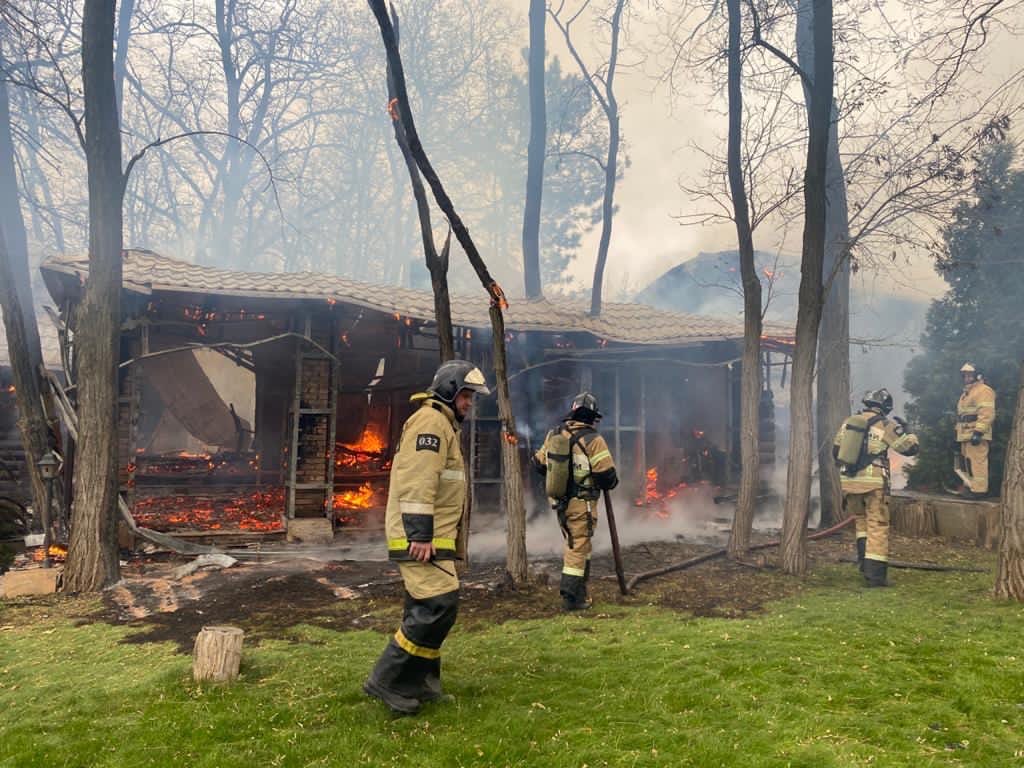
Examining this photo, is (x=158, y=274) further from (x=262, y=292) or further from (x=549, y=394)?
(x=549, y=394)

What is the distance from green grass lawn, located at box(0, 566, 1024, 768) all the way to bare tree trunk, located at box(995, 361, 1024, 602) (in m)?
0.26

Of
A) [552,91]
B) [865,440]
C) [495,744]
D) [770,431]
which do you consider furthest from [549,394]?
[552,91]

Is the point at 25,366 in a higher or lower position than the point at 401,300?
lower

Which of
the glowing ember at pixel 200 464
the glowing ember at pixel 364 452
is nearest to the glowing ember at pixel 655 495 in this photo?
the glowing ember at pixel 364 452

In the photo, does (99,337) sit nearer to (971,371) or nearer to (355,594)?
(355,594)

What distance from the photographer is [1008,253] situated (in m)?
11.9

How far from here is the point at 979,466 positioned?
1088cm

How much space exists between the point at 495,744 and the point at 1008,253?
12604mm

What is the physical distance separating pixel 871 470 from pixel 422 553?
5.76 m

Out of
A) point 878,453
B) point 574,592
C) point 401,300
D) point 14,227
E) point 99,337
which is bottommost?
point 574,592

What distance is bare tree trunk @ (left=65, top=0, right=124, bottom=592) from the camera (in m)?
7.83

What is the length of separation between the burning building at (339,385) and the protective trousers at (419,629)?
729 centimetres

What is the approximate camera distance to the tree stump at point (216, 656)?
4676 millimetres

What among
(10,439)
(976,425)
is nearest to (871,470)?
(976,425)
